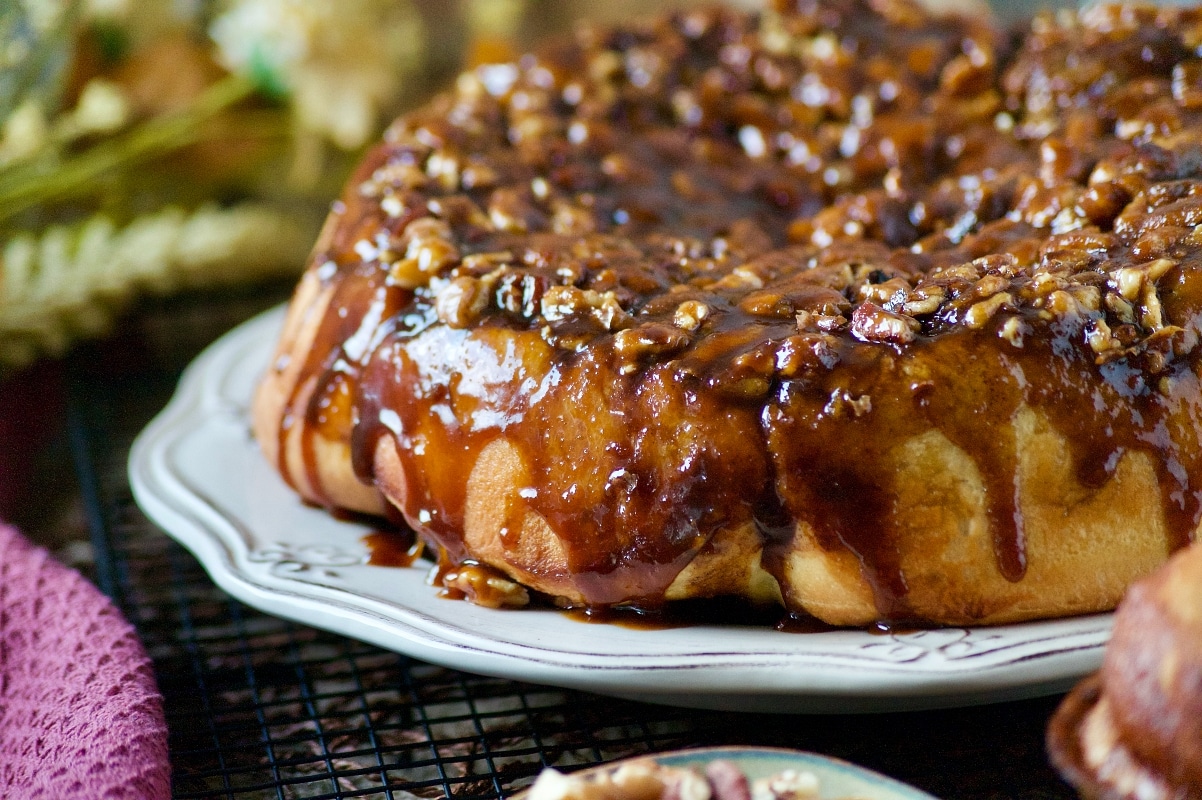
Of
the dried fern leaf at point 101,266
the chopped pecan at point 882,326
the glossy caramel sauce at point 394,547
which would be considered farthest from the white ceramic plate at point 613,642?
the dried fern leaf at point 101,266

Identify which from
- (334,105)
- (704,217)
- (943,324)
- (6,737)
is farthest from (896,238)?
(334,105)

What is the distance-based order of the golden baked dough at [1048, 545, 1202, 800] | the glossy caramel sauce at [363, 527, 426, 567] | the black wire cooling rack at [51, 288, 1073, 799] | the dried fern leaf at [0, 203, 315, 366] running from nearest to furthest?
1. the golden baked dough at [1048, 545, 1202, 800]
2. the black wire cooling rack at [51, 288, 1073, 799]
3. the glossy caramel sauce at [363, 527, 426, 567]
4. the dried fern leaf at [0, 203, 315, 366]

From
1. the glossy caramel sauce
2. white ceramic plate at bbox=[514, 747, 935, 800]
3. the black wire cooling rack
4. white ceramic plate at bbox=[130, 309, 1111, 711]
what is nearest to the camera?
white ceramic plate at bbox=[514, 747, 935, 800]

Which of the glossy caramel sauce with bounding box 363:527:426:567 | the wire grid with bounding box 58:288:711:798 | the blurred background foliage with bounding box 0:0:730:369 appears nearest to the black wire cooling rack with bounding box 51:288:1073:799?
the wire grid with bounding box 58:288:711:798

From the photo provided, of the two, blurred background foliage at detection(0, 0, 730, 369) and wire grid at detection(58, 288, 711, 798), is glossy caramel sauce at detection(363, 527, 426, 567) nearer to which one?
wire grid at detection(58, 288, 711, 798)

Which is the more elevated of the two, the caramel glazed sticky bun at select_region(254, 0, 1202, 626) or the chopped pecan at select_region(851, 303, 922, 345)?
the chopped pecan at select_region(851, 303, 922, 345)

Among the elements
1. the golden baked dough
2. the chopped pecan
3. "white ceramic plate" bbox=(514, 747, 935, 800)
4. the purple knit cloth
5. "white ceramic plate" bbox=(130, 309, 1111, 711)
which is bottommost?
the purple knit cloth

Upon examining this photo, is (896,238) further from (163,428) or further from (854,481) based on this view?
(163,428)
